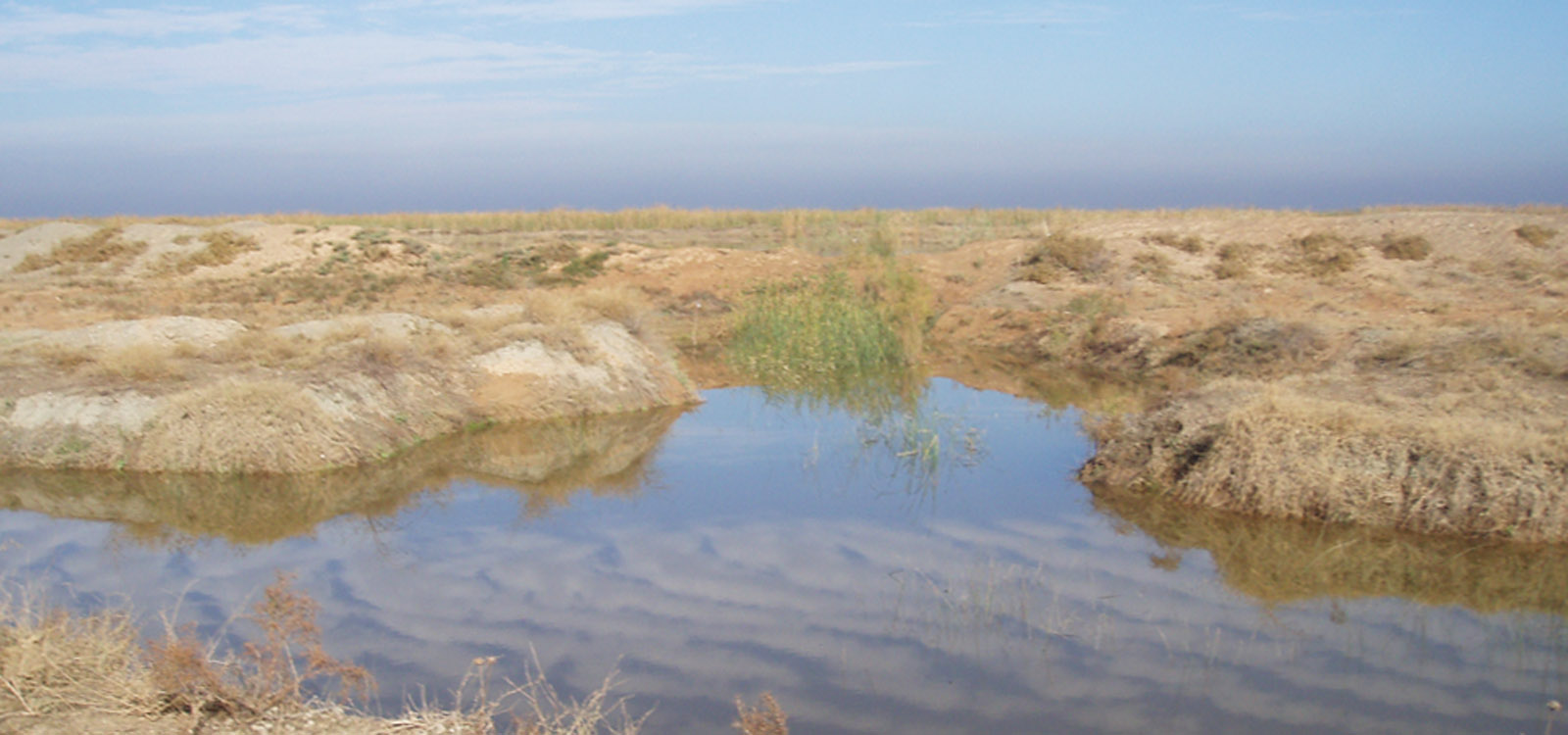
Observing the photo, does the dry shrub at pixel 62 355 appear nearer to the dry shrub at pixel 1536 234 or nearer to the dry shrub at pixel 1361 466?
the dry shrub at pixel 1361 466

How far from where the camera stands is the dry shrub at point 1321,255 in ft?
58.3

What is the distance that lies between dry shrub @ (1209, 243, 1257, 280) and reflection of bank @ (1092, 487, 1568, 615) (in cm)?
1123

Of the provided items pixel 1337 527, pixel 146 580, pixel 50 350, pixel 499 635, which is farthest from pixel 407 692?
pixel 50 350

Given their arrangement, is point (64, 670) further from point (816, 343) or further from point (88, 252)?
point (88, 252)

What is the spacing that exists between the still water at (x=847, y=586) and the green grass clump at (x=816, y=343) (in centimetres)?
368

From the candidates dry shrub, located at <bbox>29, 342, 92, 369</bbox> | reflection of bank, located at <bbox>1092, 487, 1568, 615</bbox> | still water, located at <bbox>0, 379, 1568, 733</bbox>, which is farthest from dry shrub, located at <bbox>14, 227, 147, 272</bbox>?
reflection of bank, located at <bbox>1092, 487, 1568, 615</bbox>

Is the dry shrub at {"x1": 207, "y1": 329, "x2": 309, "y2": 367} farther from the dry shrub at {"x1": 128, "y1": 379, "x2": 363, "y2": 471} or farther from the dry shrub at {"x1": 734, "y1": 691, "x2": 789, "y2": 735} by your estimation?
the dry shrub at {"x1": 734, "y1": 691, "x2": 789, "y2": 735}

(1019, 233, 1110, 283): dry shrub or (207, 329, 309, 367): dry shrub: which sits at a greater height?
(1019, 233, 1110, 283): dry shrub

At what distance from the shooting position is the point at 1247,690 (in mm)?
5262

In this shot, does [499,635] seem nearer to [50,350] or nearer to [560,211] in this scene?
[50,350]

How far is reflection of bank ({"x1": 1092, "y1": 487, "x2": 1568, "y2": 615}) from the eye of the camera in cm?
655

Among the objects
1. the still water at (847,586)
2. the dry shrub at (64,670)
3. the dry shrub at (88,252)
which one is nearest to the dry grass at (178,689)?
the dry shrub at (64,670)

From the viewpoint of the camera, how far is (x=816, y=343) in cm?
1429

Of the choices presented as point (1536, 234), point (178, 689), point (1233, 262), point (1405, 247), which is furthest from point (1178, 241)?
point (178, 689)
